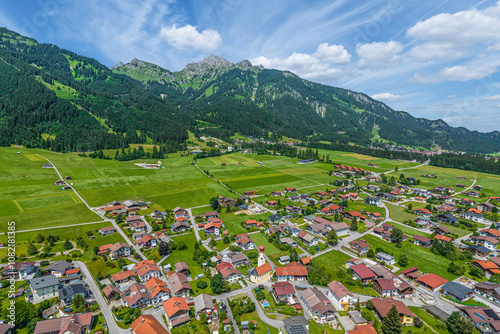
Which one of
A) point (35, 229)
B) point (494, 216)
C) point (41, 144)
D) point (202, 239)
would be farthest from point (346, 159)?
point (41, 144)

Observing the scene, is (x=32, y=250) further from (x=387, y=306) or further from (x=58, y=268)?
(x=387, y=306)

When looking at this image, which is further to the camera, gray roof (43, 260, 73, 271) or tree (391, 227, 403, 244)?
tree (391, 227, 403, 244)

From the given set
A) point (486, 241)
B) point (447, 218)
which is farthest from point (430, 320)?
point (447, 218)

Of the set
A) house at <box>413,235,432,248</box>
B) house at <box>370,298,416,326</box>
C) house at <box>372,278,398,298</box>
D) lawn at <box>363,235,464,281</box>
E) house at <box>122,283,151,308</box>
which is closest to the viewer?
house at <box>370,298,416,326</box>

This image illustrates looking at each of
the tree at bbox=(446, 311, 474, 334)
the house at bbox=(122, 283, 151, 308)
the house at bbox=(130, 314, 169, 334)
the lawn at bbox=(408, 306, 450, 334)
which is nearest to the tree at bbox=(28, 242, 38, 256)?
the house at bbox=(122, 283, 151, 308)

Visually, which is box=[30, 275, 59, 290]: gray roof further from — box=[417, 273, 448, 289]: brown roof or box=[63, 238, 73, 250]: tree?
box=[417, 273, 448, 289]: brown roof

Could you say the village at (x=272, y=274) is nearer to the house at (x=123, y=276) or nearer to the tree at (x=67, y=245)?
the house at (x=123, y=276)

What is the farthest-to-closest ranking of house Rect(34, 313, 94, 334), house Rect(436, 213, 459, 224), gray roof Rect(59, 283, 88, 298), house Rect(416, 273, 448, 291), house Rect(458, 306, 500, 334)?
1. house Rect(436, 213, 459, 224)
2. house Rect(416, 273, 448, 291)
3. gray roof Rect(59, 283, 88, 298)
4. house Rect(458, 306, 500, 334)
5. house Rect(34, 313, 94, 334)

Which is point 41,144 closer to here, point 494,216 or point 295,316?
point 295,316
